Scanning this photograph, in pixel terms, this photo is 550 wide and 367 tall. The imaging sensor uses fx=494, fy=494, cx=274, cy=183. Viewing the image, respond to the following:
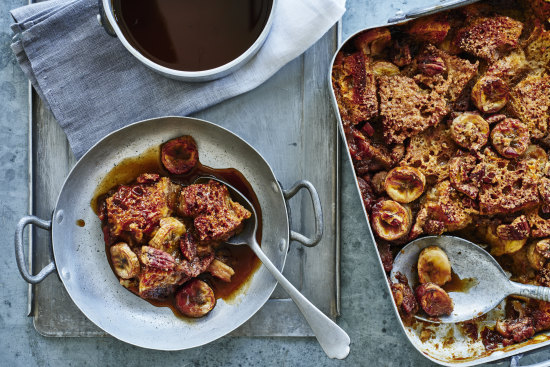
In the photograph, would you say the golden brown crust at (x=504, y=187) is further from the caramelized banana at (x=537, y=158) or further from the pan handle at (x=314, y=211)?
the pan handle at (x=314, y=211)

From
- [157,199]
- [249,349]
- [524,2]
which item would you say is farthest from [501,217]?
[157,199]

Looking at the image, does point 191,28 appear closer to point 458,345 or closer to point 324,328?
point 324,328

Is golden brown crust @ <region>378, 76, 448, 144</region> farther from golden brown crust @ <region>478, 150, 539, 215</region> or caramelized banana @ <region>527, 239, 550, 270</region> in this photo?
caramelized banana @ <region>527, 239, 550, 270</region>

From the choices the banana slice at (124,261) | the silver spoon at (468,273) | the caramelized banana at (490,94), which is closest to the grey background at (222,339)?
the silver spoon at (468,273)

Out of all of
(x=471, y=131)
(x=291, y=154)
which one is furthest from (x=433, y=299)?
(x=291, y=154)

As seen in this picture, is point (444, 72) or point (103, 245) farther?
point (103, 245)

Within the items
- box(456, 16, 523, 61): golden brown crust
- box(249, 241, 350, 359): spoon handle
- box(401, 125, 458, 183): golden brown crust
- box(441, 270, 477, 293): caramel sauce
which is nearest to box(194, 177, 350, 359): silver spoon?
box(249, 241, 350, 359): spoon handle
